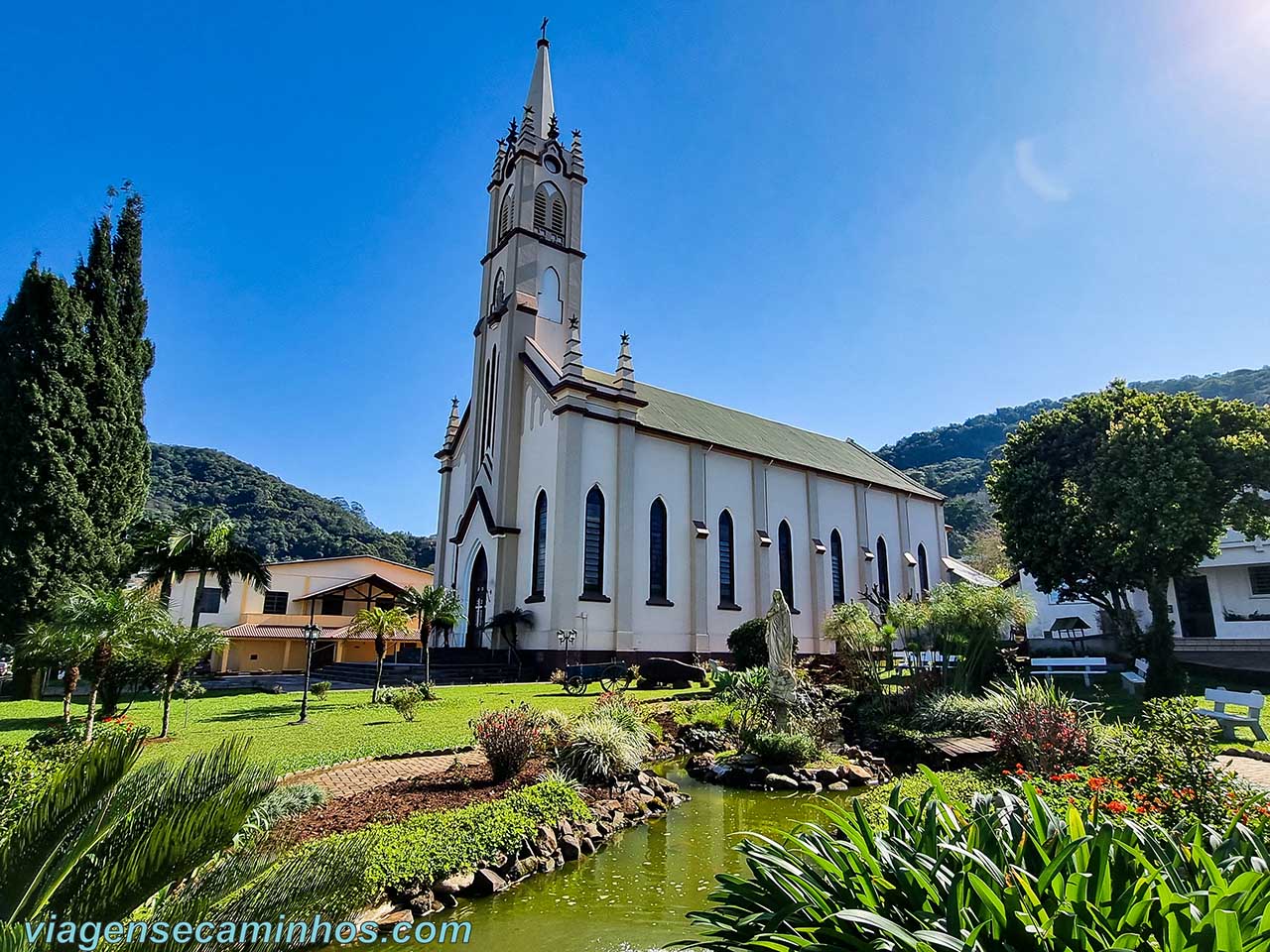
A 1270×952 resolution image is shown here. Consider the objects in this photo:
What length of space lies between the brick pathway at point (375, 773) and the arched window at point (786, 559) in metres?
24.2

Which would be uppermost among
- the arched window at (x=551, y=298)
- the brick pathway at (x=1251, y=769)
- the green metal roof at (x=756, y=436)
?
the arched window at (x=551, y=298)

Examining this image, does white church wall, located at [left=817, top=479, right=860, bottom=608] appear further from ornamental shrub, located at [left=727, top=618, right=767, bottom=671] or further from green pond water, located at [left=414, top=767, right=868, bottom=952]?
green pond water, located at [left=414, top=767, right=868, bottom=952]

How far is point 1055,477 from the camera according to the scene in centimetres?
2333

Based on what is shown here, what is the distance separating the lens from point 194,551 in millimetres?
28703

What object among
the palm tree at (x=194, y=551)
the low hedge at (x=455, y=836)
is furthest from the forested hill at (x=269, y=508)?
the low hedge at (x=455, y=836)

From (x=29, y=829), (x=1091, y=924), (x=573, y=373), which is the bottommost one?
Answer: (x=1091, y=924)

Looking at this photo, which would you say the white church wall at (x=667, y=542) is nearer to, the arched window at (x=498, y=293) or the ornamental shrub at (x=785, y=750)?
the arched window at (x=498, y=293)

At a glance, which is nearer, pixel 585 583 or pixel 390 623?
pixel 390 623

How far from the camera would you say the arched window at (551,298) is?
107 feet

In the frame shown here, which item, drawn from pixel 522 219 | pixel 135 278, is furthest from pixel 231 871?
pixel 522 219

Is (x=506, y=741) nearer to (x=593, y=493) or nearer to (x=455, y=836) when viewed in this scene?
(x=455, y=836)

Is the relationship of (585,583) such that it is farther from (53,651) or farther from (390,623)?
(53,651)

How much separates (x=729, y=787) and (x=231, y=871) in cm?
906

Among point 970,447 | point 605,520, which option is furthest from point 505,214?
point 970,447
